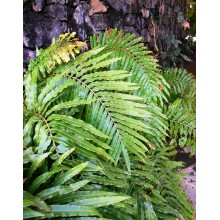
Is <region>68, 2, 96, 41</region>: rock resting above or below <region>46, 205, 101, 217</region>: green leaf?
above

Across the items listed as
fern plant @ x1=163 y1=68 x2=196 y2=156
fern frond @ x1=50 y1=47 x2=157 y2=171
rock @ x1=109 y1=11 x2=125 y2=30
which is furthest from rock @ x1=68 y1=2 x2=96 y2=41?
fern plant @ x1=163 y1=68 x2=196 y2=156

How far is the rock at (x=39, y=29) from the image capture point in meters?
1.26

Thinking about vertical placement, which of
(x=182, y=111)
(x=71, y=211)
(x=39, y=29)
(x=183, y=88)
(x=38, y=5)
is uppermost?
(x=38, y=5)

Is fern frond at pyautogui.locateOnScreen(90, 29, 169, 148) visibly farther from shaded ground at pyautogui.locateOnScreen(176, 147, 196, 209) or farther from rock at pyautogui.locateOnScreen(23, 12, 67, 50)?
shaded ground at pyautogui.locateOnScreen(176, 147, 196, 209)

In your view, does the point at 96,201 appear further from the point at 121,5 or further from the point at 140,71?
the point at 121,5

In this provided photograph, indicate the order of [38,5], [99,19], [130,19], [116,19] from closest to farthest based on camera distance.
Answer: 1. [38,5]
2. [99,19]
3. [116,19]
4. [130,19]

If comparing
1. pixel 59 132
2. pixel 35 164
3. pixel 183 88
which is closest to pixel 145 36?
pixel 183 88

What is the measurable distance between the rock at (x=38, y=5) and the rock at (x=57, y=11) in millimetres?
27

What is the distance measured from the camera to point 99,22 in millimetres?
1563

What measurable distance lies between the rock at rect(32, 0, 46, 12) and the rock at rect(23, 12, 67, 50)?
1.0 inches

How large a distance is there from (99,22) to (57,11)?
282 mm

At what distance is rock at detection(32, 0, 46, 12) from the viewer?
1.27 meters

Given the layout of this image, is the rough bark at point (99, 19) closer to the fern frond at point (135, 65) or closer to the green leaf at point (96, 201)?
the fern frond at point (135, 65)
